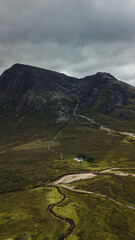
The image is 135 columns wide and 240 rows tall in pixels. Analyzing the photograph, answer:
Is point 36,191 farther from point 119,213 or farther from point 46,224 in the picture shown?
point 119,213

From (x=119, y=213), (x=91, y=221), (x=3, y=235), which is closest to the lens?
(x=3, y=235)

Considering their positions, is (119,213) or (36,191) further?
(36,191)

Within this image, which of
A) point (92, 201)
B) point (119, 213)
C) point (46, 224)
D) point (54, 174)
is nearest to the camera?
point (46, 224)

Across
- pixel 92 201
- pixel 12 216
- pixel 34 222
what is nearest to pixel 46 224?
pixel 34 222

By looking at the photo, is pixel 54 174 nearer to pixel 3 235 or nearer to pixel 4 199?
pixel 4 199

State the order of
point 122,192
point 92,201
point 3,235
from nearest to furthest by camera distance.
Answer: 1. point 3,235
2. point 92,201
3. point 122,192

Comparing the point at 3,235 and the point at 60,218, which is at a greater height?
the point at 3,235

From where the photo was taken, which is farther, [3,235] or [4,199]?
[4,199]

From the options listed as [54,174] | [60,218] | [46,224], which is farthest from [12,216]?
[54,174]

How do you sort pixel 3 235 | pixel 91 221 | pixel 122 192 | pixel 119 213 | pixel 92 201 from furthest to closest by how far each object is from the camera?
pixel 122 192 < pixel 92 201 < pixel 119 213 < pixel 91 221 < pixel 3 235
